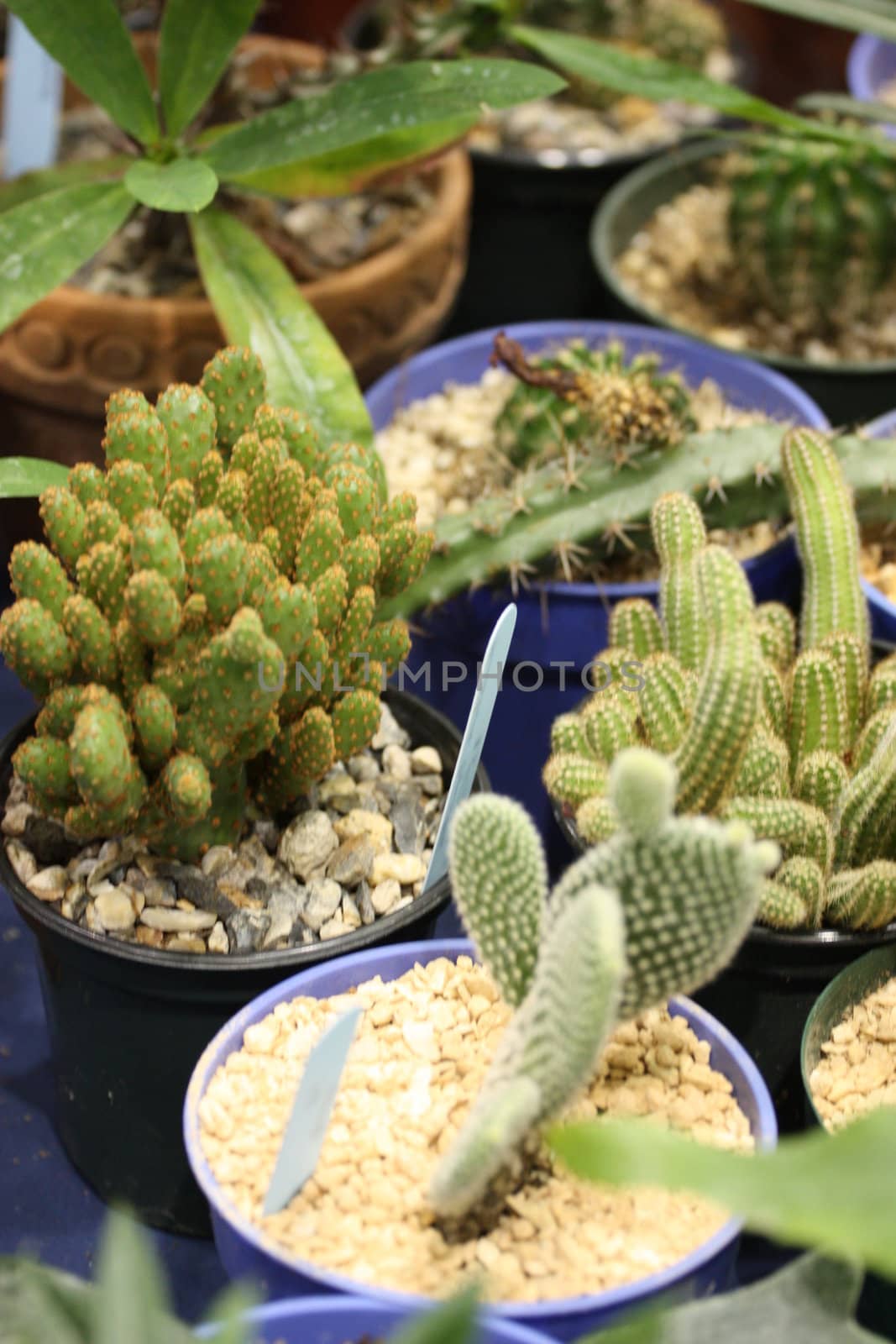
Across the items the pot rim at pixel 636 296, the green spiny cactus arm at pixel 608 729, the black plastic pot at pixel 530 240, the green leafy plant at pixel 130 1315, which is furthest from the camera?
the black plastic pot at pixel 530 240

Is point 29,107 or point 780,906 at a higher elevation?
point 29,107

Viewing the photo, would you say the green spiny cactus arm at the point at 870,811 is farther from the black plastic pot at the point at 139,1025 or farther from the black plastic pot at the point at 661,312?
the black plastic pot at the point at 661,312

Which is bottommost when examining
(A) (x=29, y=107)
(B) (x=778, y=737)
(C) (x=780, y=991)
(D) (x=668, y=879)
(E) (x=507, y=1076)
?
(C) (x=780, y=991)

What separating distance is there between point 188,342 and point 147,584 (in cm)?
82

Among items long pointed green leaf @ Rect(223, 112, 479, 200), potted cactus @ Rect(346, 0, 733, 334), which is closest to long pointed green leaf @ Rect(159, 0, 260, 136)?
long pointed green leaf @ Rect(223, 112, 479, 200)

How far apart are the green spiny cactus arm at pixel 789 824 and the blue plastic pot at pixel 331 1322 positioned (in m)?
0.43

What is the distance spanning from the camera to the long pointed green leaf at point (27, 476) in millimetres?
1165

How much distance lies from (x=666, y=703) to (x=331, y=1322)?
568mm

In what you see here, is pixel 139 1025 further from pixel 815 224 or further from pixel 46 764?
pixel 815 224

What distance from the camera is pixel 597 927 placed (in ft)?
2.42

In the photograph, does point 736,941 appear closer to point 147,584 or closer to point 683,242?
point 147,584

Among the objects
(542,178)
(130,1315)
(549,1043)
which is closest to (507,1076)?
(549,1043)

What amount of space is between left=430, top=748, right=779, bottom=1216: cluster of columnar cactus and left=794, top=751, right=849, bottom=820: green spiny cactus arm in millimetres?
402

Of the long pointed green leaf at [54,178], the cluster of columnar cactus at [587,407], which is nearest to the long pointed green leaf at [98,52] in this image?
the long pointed green leaf at [54,178]
